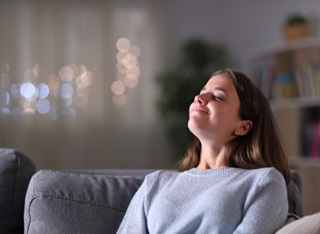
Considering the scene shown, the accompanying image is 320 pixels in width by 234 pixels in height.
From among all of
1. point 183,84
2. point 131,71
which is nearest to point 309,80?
point 183,84

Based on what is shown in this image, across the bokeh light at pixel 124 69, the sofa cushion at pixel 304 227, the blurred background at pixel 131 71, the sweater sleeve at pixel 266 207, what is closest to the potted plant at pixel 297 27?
the blurred background at pixel 131 71

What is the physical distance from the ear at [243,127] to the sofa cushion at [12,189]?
0.70 metres

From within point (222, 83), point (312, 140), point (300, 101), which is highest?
point (222, 83)

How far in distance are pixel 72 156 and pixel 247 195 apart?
10.9 ft

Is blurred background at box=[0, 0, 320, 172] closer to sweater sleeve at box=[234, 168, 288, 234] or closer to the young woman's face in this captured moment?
the young woman's face

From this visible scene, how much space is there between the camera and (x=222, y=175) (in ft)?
5.01

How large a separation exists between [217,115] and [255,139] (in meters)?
0.13

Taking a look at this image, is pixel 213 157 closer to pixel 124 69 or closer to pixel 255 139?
pixel 255 139

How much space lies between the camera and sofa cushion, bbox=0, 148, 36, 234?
5.77 feet

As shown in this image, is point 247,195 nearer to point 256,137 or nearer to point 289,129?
point 256,137

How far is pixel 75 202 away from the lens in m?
1.68

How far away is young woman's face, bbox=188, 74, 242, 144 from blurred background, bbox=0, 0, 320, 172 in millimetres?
2994

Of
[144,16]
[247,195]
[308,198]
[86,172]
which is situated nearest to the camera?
[247,195]

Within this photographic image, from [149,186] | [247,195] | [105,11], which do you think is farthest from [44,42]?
[247,195]
